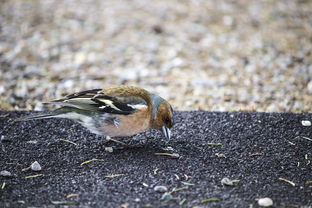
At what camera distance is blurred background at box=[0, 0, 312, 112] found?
23.9 feet

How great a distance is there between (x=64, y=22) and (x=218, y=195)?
690cm

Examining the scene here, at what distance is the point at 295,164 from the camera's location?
15.1 feet

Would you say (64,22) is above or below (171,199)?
above

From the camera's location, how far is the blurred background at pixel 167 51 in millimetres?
7281

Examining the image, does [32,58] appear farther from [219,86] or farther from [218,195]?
[218,195]

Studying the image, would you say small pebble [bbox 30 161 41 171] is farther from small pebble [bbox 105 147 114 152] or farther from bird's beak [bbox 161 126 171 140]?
bird's beak [bbox 161 126 171 140]

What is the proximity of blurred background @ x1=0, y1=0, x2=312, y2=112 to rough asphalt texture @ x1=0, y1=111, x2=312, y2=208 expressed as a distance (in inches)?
52.6

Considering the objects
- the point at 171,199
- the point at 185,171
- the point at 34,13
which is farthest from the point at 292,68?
the point at 34,13

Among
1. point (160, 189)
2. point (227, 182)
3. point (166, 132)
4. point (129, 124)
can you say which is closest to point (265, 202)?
point (227, 182)

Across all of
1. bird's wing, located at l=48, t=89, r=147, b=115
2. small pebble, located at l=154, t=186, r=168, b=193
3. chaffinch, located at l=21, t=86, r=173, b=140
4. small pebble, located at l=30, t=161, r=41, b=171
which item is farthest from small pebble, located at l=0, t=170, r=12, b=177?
small pebble, located at l=154, t=186, r=168, b=193

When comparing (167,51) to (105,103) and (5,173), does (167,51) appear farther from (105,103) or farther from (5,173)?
(5,173)

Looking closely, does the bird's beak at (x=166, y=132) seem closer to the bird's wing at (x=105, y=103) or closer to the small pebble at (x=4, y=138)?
the bird's wing at (x=105, y=103)

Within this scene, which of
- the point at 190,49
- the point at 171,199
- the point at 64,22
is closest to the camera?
the point at 171,199

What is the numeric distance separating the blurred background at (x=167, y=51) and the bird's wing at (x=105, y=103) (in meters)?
1.88
